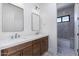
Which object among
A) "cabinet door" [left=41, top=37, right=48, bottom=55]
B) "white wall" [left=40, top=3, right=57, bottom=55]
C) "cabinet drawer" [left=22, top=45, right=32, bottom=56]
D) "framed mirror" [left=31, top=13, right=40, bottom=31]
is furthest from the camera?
"framed mirror" [left=31, top=13, right=40, bottom=31]

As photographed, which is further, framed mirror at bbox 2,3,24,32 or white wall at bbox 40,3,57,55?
white wall at bbox 40,3,57,55

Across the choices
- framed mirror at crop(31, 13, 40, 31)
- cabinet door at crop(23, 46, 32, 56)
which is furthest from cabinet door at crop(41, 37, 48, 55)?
cabinet door at crop(23, 46, 32, 56)

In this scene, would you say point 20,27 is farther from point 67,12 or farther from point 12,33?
point 67,12

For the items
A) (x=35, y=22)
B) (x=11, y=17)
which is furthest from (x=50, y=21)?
(x=11, y=17)

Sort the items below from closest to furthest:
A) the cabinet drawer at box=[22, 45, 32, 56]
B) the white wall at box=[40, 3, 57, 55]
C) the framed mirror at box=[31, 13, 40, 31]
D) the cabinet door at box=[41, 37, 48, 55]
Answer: the cabinet drawer at box=[22, 45, 32, 56] → the cabinet door at box=[41, 37, 48, 55] → the white wall at box=[40, 3, 57, 55] → the framed mirror at box=[31, 13, 40, 31]

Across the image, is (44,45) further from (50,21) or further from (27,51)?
(27,51)

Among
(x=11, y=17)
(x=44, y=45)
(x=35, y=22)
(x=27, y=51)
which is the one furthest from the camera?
(x=35, y=22)

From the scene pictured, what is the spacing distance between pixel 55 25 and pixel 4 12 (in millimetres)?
1501

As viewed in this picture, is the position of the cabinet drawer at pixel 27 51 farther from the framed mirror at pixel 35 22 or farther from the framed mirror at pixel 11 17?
the framed mirror at pixel 35 22

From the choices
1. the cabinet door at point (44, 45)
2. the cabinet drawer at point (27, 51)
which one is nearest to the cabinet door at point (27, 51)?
the cabinet drawer at point (27, 51)

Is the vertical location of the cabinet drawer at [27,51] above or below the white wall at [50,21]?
below

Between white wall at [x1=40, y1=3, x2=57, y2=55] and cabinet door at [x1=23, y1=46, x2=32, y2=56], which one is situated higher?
white wall at [x1=40, y1=3, x2=57, y2=55]

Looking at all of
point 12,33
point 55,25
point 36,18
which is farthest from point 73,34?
point 12,33

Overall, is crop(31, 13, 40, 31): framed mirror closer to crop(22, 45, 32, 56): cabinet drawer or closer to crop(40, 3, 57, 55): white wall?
crop(40, 3, 57, 55): white wall
